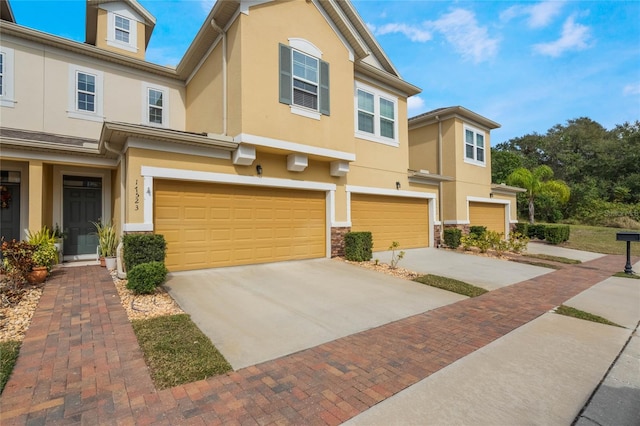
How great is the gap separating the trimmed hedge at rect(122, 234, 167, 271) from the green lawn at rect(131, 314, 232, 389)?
2164mm

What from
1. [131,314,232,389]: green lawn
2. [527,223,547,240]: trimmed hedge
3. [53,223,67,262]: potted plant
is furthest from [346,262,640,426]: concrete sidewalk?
[527,223,547,240]: trimmed hedge

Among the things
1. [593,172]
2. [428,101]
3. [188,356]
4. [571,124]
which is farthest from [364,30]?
[571,124]

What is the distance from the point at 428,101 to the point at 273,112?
14370 mm

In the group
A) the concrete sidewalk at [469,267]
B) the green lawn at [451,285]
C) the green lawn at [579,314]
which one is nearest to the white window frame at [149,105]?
the concrete sidewalk at [469,267]

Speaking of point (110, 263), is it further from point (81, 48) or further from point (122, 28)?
point (122, 28)

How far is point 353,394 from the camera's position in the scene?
3.12 meters

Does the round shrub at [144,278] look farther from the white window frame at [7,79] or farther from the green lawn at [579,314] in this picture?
the white window frame at [7,79]

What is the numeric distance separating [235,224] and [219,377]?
563cm

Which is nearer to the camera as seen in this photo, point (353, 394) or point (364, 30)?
point (353, 394)

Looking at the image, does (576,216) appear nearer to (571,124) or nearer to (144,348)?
(571,124)

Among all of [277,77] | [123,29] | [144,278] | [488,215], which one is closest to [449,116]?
[488,215]

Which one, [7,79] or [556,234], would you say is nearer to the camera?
[7,79]

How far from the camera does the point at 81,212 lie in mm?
10086

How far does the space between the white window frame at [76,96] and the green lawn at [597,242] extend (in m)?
22.2
